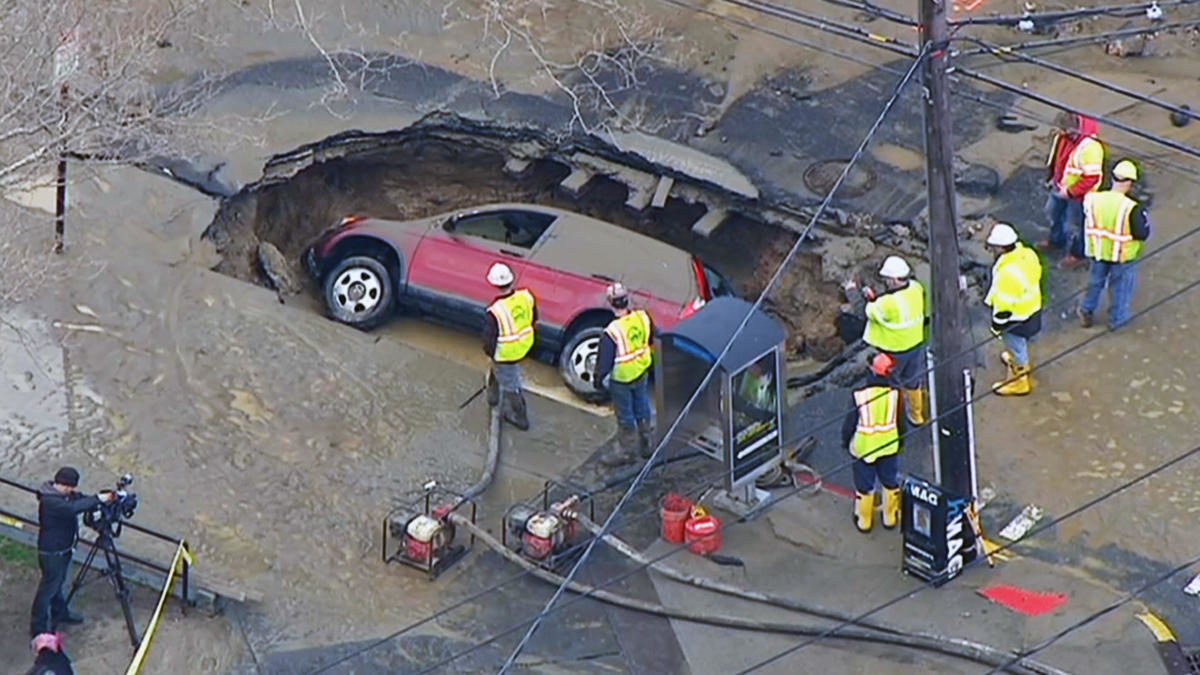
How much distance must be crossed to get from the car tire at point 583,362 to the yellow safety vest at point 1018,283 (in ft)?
12.1

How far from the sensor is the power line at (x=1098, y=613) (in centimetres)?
1436

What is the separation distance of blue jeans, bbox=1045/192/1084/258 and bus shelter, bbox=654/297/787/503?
4.14m

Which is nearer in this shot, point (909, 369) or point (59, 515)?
point (59, 515)

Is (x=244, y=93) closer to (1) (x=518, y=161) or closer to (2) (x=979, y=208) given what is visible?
(1) (x=518, y=161)

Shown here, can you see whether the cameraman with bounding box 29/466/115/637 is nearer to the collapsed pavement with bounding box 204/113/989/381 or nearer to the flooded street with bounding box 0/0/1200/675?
the flooded street with bounding box 0/0/1200/675

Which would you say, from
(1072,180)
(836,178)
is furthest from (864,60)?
(1072,180)

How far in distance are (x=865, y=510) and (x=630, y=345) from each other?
238 cm

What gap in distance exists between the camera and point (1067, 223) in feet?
63.8

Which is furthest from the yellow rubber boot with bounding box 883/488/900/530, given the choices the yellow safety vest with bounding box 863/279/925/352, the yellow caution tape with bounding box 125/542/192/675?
the yellow caution tape with bounding box 125/542/192/675

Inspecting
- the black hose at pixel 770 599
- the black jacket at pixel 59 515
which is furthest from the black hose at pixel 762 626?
the black jacket at pixel 59 515

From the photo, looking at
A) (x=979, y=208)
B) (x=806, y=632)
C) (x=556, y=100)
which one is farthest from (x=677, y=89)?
(x=806, y=632)

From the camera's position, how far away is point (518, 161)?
70.0 ft

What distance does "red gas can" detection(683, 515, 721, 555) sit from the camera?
52.8ft

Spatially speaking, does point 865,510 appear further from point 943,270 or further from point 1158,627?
point 1158,627
